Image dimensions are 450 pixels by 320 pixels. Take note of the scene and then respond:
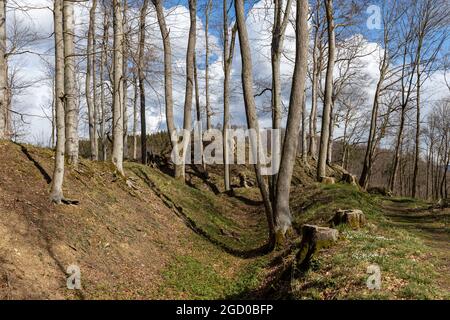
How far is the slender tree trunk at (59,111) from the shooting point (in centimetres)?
879

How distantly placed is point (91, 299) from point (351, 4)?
18150mm

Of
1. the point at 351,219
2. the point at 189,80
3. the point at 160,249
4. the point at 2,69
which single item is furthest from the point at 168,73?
the point at 351,219

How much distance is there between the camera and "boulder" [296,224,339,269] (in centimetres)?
800

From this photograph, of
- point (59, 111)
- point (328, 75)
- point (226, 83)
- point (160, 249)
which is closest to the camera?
point (59, 111)

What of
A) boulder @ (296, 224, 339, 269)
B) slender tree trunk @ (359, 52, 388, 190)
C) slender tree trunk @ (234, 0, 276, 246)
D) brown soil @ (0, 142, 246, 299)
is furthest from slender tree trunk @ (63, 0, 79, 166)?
slender tree trunk @ (359, 52, 388, 190)

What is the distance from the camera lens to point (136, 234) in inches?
405

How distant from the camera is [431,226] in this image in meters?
13.2

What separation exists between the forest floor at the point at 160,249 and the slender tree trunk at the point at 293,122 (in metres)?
0.83

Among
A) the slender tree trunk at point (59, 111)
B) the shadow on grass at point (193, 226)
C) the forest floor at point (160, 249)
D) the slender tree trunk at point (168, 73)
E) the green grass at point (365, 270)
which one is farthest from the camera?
the slender tree trunk at point (168, 73)

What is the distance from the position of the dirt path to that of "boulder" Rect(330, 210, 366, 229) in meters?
1.83

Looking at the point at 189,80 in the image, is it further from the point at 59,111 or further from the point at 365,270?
the point at 365,270

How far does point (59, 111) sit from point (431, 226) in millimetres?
13005

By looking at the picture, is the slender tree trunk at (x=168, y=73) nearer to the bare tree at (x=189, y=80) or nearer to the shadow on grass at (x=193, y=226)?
the bare tree at (x=189, y=80)

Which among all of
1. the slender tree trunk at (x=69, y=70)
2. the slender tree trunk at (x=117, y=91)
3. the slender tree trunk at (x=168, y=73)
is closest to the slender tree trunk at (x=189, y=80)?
the slender tree trunk at (x=168, y=73)
